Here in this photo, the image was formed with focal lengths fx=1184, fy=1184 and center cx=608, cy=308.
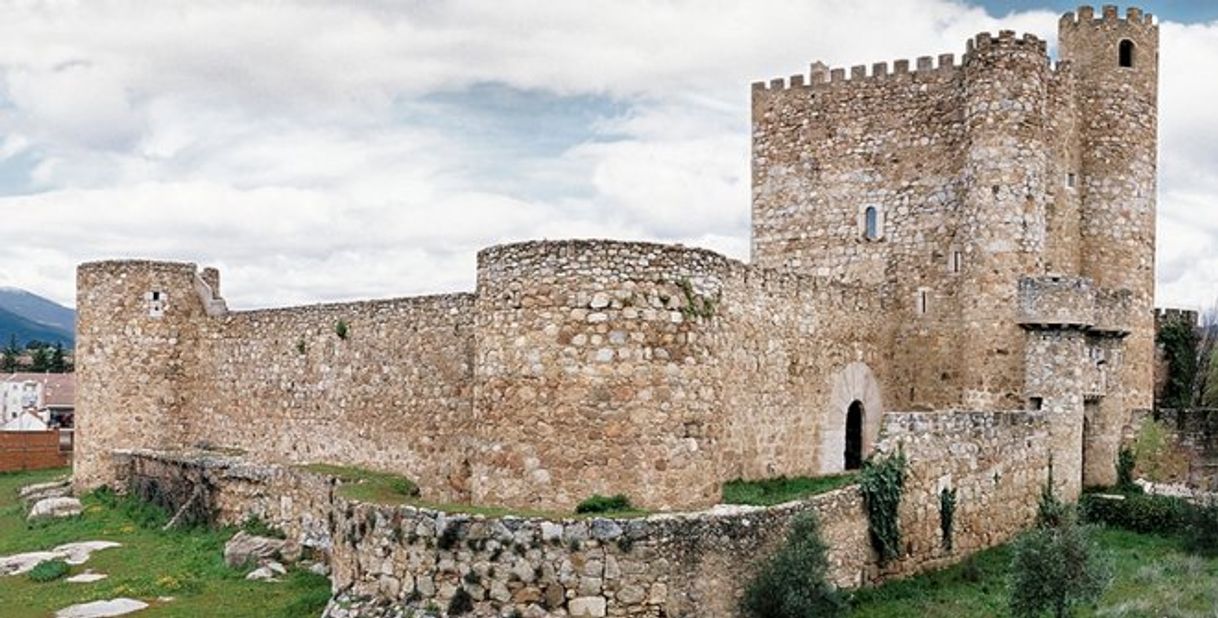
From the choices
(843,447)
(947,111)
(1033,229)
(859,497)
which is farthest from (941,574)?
(947,111)

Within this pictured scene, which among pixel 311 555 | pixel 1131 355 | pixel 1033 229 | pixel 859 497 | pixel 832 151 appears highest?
pixel 832 151

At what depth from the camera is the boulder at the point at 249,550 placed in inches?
809

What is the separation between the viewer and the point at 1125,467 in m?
24.8

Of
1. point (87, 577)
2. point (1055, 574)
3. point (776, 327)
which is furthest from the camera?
point (776, 327)

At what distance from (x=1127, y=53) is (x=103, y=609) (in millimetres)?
23049

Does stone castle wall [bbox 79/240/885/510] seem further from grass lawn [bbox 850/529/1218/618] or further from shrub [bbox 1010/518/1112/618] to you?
shrub [bbox 1010/518/1112/618]

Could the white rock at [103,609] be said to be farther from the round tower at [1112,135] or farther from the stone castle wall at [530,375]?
the round tower at [1112,135]

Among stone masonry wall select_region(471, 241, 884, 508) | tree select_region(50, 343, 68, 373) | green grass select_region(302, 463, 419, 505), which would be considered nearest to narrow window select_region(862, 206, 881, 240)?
stone masonry wall select_region(471, 241, 884, 508)

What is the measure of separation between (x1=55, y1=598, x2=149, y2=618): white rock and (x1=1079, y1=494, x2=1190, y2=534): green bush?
16.4m

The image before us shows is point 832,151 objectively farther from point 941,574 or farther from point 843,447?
point 941,574

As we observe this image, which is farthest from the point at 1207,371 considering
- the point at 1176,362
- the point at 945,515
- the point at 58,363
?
the point at 58,363

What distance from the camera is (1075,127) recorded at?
2555cm

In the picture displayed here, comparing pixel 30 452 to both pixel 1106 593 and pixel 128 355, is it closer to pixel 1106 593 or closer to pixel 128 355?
pixel 128 355

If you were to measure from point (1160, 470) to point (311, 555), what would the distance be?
17.6m
